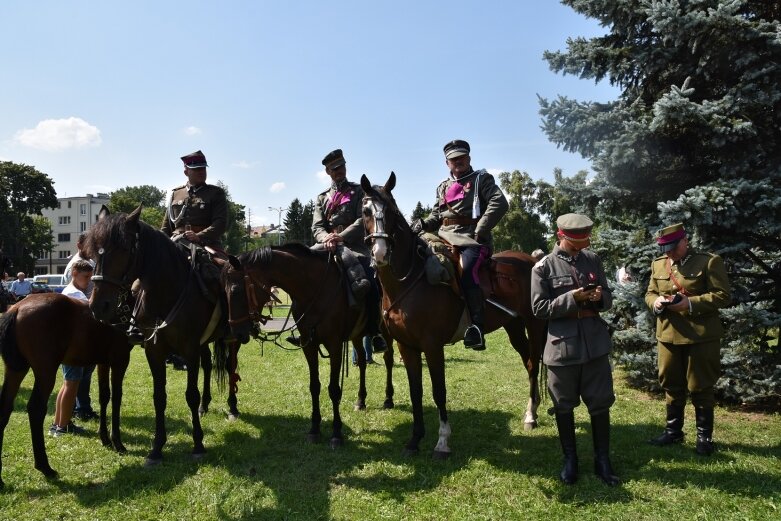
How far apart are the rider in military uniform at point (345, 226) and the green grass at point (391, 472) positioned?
5.27 feet

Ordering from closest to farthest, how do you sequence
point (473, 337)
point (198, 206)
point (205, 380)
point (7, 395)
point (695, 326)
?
1. point (7, 395)
2. point (695, 326)
3. point (473, 337)
4. point (198, 206)
5. point (205, 380)

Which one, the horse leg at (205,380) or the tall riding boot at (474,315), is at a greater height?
the tall riding boot at (474,315)

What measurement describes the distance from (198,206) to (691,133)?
6.35 m

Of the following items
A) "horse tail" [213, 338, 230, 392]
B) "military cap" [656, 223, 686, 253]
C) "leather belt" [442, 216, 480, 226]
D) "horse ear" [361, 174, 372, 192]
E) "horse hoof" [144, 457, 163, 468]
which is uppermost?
"horse ear" [361, 174, 372, 192]

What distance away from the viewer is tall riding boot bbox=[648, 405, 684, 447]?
571cm

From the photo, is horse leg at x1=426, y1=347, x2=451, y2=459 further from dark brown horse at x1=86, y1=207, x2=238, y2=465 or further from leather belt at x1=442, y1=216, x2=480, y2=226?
dark brown horse at x1=86, y1=207, x2=238, y2=465

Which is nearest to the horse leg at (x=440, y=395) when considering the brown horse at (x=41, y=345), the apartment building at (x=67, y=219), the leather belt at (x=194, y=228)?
the leather belt at (x=194, y=228)

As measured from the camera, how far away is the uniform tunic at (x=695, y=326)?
17.2ft

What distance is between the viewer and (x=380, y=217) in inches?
203

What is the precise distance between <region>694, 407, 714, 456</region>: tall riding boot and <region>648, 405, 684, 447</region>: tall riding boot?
0.29 meters

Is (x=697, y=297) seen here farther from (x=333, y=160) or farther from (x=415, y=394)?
(x=333, y=160)

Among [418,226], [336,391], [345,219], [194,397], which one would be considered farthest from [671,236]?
[194,397]

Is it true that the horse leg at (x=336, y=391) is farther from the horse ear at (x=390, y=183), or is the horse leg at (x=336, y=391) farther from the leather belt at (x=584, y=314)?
the leather belt at (x=584, y=314)

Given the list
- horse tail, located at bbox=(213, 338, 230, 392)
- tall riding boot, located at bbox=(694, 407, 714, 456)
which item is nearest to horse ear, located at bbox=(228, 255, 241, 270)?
horse tail, located at bbox=(213, 338, 230, 392)
